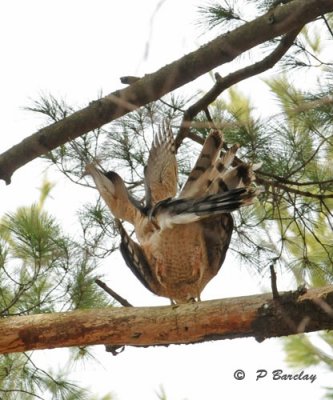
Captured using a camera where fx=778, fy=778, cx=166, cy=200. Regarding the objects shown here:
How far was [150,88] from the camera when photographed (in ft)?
8.91

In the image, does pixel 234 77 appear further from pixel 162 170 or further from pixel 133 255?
pixel 133 255

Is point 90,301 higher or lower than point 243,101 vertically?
lower

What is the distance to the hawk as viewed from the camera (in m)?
2.59

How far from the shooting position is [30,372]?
3033 mm

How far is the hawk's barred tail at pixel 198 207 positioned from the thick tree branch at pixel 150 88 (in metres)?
0.39

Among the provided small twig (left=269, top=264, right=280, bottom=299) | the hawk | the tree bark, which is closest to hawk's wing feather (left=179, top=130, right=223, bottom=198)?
the hawk

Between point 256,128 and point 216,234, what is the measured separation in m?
0.42

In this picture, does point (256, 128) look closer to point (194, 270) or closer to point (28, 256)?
point (194, 270)

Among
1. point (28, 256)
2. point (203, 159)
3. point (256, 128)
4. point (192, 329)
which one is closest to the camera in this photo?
point (192, 329)

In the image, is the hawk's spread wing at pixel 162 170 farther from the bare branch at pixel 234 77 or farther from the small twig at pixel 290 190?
the small twig at pixel 290 190

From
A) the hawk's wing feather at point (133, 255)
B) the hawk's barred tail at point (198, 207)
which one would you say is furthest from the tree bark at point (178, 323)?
the hawk's wing feather at point (133, 255)

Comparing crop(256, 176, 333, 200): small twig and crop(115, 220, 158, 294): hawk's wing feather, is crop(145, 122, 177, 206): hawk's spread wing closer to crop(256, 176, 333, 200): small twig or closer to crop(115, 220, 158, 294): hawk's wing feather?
crop(115, 220, 158, 294): hawk's wing feather

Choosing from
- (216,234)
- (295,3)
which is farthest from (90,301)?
(295,3)

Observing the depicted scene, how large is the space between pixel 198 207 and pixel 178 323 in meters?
0.45
